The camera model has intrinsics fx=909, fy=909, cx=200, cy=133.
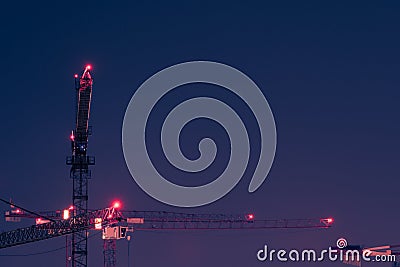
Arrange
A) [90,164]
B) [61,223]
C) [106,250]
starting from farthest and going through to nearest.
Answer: [106,250] < [61,223] < [90,164]

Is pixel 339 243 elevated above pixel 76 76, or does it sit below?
below

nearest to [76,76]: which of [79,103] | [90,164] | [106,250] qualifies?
[79,103]

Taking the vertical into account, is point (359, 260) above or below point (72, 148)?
below

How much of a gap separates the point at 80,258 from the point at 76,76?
1272 inches

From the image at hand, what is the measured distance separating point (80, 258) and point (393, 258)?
57.8m

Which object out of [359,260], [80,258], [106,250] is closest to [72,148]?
[80,258]

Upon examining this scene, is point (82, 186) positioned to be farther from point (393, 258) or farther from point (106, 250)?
point (393, 258)

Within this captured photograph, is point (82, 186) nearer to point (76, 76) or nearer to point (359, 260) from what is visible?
point (76, 76)

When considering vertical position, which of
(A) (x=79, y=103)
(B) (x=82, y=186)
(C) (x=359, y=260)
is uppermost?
(A) (x=79, y=103)

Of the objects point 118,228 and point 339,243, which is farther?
point 118,228

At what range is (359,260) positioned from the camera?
162250 millimetres

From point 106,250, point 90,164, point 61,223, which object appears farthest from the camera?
point 106,250

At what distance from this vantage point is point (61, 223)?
164 meters

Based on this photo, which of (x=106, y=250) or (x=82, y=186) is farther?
(x=106, y=250)
